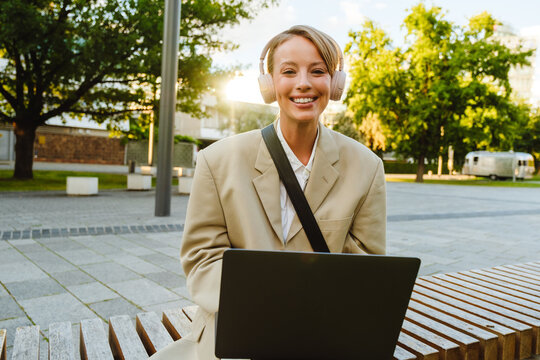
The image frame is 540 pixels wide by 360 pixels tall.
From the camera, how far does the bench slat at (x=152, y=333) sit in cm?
203

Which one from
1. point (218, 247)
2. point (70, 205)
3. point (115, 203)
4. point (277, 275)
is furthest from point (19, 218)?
point (277, 275)

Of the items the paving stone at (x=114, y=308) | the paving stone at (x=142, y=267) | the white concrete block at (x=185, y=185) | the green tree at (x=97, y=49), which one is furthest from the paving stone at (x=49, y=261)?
the green tree at (x=97, y=49)

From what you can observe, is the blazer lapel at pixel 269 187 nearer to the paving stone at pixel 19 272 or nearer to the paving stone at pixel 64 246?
the paving stone at pixel 19 272

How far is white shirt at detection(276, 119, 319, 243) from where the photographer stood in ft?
6.03

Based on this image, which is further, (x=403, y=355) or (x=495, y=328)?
(x=495, y=328)

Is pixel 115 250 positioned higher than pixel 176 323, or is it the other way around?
pixel 176 323

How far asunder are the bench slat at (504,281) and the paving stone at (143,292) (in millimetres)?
2609

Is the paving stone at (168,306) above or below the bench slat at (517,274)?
below

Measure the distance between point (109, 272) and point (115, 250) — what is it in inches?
44.1

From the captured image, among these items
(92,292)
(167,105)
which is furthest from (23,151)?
(92,292)

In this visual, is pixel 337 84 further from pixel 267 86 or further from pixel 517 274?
pixel 517 274

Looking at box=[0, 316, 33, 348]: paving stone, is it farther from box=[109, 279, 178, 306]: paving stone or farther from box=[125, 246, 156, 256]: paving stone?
box=[125, 246, 156, 256]: paving stone

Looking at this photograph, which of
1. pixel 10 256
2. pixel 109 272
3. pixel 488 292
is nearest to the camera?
pixel 488 292

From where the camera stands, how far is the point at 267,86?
189 cm
